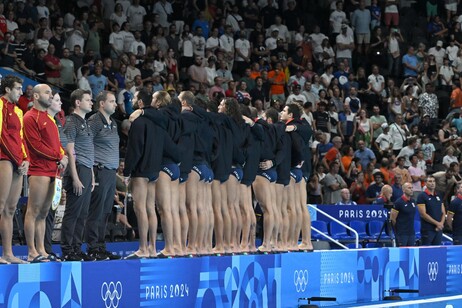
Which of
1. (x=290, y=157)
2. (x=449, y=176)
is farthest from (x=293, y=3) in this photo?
(x=290, y=157)

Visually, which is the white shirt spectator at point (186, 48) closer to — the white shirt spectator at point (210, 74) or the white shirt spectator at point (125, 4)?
→ the white shirt spectator at point (210, 74)

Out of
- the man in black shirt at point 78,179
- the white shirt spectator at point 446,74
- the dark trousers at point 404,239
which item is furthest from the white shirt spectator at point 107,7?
the man in black shirt at point 78,179

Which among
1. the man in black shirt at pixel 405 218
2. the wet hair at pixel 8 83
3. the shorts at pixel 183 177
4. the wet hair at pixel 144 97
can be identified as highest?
the wet hair at pixel 144 97

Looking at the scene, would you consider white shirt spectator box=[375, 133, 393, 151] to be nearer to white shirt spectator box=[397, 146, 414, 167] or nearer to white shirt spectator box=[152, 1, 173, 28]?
white shirt spectator box=[397, 146, 414, 167]

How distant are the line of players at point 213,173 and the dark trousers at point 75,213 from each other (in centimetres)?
78

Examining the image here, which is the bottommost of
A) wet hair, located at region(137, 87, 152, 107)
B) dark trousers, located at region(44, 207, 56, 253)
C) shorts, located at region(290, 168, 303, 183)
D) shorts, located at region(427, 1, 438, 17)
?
Answer: dark trousers, located at region(44, 207, 56, 253)

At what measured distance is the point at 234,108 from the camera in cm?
1523

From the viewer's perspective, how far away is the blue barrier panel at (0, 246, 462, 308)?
34.9ft

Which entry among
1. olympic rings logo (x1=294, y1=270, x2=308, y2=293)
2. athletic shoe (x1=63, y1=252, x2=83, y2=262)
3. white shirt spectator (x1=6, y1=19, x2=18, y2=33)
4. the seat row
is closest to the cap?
the seat row

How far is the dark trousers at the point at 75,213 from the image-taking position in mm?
12320

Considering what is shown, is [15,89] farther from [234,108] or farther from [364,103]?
[364,103]

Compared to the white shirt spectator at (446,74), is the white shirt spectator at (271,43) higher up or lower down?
higher up

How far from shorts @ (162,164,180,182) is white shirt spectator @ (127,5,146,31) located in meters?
12.4

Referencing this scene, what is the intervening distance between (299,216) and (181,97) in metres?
3.02
